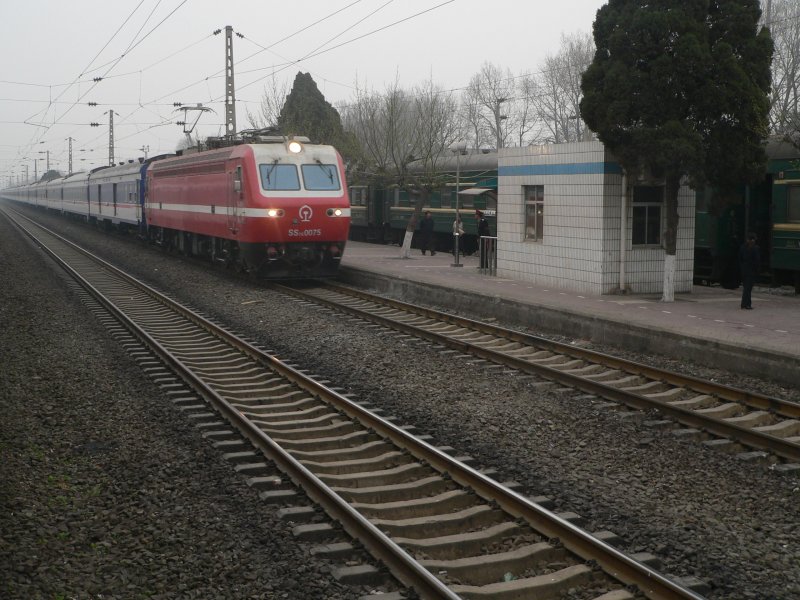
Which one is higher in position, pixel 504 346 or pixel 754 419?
pixel 504 346

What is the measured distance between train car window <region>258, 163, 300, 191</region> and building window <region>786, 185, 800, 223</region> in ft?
33.9

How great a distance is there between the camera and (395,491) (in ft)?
22.8

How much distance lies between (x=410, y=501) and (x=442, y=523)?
0.52m

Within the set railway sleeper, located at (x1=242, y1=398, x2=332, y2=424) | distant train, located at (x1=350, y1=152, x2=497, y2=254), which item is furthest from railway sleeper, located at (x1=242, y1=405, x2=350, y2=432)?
distant train, located at (x1=350, y1=152, x2=497, y2=254)

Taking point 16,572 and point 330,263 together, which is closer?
point 16,572

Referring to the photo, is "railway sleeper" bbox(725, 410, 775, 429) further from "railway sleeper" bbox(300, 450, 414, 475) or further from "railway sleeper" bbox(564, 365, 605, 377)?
"railway sleeper" bbox(300, 450, 414, 475)

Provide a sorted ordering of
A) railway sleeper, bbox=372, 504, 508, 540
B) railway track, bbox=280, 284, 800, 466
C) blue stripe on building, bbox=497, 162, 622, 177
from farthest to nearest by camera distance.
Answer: blue stripe on building, bbox=497, 162, 622, 177 → railway track, bbox=280, 284, 800, 466 → railway sleeper, bbox=372, 504, 508, 540

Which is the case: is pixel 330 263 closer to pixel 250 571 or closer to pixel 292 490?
pixel 292 490

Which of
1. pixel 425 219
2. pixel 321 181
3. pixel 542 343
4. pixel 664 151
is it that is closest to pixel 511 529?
pixel 542 343

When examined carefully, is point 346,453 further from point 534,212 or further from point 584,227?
point 534,212

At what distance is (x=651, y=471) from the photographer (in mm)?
7523

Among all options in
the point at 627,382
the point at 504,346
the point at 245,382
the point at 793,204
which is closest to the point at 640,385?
the point at 627,382

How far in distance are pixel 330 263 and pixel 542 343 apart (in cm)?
957

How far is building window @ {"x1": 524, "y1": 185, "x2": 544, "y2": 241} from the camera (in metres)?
20.2
